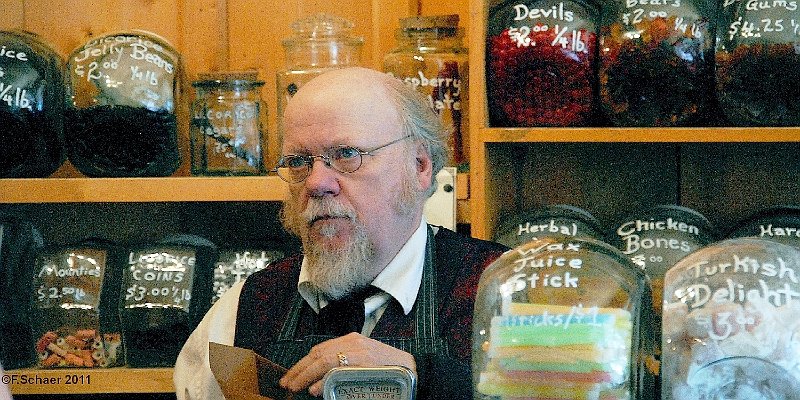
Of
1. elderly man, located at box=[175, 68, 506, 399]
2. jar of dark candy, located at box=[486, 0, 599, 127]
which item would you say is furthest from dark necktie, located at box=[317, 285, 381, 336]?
jar of dark candy, located at box=[486, 0, 599, 127]

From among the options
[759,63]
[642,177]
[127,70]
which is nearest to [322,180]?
[127,70]

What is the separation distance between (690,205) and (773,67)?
0.50 metres

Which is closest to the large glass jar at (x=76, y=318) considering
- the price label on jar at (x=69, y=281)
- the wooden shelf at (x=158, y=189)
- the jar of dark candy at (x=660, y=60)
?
the price label on jar at (x=69, y=281)

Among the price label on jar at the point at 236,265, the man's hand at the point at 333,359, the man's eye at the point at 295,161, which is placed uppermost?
the man's eye at the point at 295,161

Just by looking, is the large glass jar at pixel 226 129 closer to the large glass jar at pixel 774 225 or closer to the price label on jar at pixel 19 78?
the price label on jar at pixel 19 78

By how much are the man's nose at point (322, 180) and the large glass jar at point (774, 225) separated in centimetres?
72

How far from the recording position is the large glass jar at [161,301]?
1.87 m

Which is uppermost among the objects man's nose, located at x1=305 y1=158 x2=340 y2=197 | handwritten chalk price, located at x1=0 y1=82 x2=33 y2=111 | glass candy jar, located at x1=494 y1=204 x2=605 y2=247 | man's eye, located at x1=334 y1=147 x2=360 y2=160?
handwritten chalk price, located at x1=0 y1=82 x2=33 y2=111

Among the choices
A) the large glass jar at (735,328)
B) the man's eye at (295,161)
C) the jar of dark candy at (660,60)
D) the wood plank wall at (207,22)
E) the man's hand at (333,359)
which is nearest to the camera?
the large glass jar at (735,328)

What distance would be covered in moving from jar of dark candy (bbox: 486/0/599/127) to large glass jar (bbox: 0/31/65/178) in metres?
0.83

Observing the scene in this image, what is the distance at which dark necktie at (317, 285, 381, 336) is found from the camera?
1.60m

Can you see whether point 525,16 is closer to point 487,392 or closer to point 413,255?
point 413,255

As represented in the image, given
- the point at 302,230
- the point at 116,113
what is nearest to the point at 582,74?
the point at 302,230

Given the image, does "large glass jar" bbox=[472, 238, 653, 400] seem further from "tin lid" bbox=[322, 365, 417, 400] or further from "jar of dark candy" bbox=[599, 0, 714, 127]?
"jar of dark candy" bbox=[599, 0, 714, 127]
